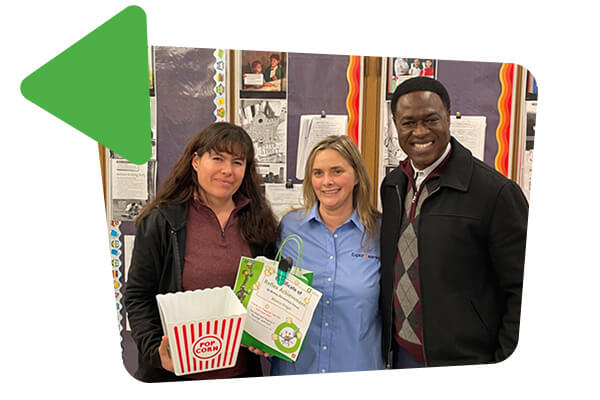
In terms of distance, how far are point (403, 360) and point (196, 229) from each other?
0.88m

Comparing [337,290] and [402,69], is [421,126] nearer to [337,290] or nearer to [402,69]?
[402,69]

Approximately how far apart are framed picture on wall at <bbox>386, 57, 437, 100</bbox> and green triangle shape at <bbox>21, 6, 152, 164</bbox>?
809 mm

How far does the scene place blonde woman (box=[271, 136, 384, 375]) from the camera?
5.75 ft

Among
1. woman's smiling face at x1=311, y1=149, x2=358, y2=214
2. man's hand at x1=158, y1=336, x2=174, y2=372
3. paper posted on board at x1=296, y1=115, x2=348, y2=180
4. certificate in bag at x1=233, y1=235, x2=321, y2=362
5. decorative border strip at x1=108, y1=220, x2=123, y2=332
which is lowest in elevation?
man's hand at x1=158, y1=336, x2=174, y2=372

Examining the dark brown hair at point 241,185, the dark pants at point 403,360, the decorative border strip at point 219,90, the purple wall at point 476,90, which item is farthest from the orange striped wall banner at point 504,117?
the decorative border strip at point 219,90

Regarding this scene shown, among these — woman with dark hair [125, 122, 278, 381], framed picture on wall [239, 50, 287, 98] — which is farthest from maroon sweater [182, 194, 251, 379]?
framed picture on wall [239, 50, 287, 98]

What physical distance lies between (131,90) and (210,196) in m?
0.42

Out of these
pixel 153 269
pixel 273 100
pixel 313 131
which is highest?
pixel 273 100

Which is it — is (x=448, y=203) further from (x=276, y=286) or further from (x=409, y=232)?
(x=276, y=286)

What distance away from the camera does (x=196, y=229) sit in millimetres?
1704

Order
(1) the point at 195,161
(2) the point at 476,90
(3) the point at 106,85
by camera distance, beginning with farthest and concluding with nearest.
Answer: (2) the point at 476,90 < (1) the point at 195,161 < (3) the point at 106,85

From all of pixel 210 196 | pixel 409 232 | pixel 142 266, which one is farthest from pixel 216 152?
pixel 409 232

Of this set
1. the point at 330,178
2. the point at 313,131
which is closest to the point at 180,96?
the point at 313,131

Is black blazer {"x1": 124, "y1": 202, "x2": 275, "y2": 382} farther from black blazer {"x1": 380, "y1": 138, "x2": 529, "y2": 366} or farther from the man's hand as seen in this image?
black blazer {"x1": 380, "y1": 138, "x2": 529, "y2": 366}
